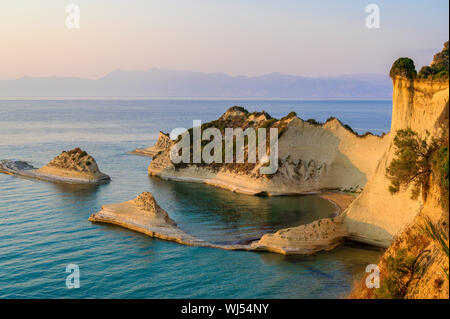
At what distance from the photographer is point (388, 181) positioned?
29.1 meters

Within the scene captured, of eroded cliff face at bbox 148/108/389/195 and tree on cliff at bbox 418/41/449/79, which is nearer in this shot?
tree on cliff at bbox 418/41/449/79

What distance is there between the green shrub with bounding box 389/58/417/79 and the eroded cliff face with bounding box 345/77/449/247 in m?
0.31

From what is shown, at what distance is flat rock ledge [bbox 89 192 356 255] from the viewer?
29.3 metres

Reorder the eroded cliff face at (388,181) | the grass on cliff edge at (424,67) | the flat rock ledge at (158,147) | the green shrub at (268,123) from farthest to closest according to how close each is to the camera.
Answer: the flat rock ledge at (158,147) < the green shrub at (268,123) < the grass on cliff edge at (424,67) < the eroded cliff face at (388,181)

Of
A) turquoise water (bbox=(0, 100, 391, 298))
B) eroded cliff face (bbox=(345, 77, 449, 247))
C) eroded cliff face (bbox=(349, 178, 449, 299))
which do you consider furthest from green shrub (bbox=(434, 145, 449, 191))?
turquoise water (bbox=(0, 100, 391, 298))

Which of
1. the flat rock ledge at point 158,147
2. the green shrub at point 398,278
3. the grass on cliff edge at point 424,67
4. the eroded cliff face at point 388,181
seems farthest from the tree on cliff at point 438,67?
the flat rock ledge at point 158,147

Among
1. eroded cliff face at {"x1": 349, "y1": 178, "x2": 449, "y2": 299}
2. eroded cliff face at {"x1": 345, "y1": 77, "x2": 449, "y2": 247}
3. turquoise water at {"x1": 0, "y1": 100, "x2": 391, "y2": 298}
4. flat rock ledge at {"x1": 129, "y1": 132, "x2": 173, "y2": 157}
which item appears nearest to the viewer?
eroded cliff face at {"x1": 349, "y1": 178, "x2": 449, "y2": 299}

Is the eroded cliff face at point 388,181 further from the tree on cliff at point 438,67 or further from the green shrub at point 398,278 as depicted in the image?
the green shrub at point 398,278

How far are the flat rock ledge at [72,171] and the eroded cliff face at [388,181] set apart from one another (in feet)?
110

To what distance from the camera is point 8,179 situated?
175ft

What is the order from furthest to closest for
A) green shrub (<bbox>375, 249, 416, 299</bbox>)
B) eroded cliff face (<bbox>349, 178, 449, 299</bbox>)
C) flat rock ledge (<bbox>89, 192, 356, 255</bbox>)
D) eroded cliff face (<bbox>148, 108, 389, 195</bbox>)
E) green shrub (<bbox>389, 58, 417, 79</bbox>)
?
eroded cliff face (<bbox>148, 108, 389, 195</bbox>) → flat rock ledge (<bbox>89, 192, 356, 255</bbox>) → green shrub (<bbox>389, 58, 417, 79</bbox>) → green shrub (<bbox>375, 249, 416, 299</bbox>) → eroded cliff face (<bbox>349, 178, 449, 299</bbox>)

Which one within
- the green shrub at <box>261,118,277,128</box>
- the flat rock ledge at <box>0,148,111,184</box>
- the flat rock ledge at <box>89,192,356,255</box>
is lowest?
the flat rock ledge at <box>89,192,356,255</box>

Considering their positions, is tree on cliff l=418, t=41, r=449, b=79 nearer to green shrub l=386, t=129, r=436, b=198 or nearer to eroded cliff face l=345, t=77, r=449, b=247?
eroded cliff face l=345, t=77, r=449, b=247

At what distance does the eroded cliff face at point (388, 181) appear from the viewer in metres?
24.4
